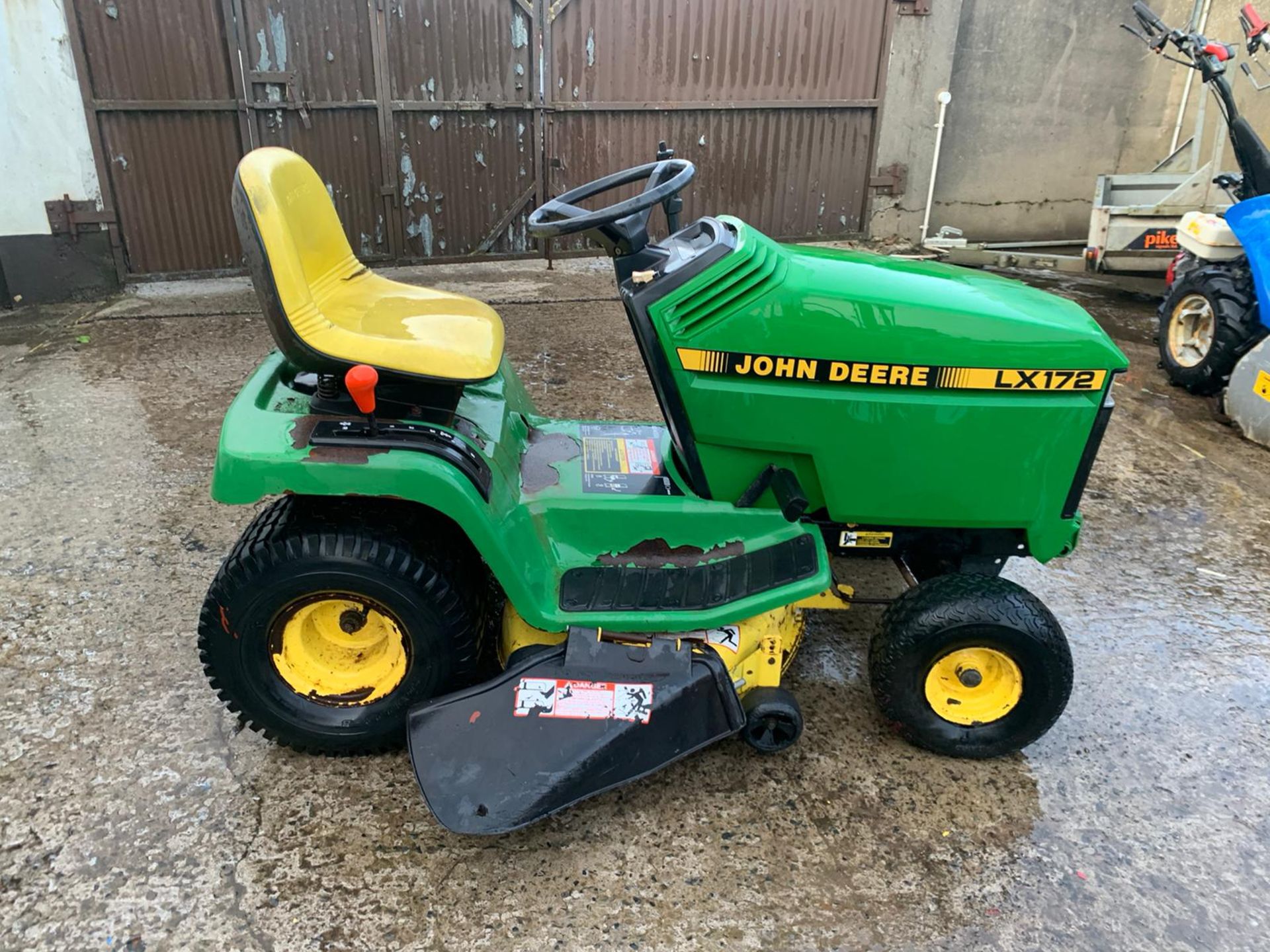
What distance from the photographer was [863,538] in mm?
2336

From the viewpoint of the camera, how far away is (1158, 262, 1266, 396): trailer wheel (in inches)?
173

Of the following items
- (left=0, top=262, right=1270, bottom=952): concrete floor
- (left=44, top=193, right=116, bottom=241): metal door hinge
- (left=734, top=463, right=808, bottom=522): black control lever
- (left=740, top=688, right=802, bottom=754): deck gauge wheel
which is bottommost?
(left=0, top=262, right=1270, bottom=952): concrete floor

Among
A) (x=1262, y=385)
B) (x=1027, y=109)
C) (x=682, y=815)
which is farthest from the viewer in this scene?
(x=1027, y=109)

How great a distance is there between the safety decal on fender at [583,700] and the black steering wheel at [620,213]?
1.04 meters

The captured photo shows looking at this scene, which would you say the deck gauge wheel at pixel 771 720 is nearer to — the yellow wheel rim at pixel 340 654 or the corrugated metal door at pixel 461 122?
the yellow wheel rim at pixel 340 654

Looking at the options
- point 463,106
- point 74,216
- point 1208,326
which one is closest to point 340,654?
point 1208,326

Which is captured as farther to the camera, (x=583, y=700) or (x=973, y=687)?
(x=973, y=687)

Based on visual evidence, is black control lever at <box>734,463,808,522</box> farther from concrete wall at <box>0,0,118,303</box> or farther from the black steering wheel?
concrete wall at <box>0,0,118,303</box>

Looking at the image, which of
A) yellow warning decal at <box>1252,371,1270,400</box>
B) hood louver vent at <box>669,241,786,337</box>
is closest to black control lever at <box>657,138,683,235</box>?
hood louver vent at <box>669,241,786,337</box>

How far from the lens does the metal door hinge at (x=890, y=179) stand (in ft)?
24.1

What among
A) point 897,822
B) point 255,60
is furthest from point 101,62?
point 897,822

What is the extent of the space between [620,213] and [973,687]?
4.66 feet

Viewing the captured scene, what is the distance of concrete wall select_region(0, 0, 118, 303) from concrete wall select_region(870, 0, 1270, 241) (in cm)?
572

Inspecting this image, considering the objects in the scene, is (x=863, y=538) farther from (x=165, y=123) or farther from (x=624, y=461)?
(x=165, y=123)
